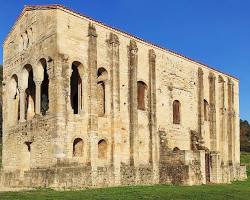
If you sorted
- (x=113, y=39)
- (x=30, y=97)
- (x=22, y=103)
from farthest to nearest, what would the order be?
(x=30, y=97) → (x=22, y=103) → (x=113, y=39)

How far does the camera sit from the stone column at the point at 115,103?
1056 inches

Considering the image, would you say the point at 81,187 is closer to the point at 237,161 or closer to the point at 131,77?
the point at 131,77

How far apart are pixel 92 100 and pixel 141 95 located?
18.4 feet

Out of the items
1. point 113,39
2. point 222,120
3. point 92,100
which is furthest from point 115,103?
point 222,120

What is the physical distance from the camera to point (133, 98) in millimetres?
28609

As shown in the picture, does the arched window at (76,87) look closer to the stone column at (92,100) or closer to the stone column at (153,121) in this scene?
the stone column at (92,100)

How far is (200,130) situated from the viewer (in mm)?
35438

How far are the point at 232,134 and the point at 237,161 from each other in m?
2.58

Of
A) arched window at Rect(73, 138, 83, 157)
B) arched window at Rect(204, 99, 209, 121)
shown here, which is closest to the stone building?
arched window at Rect(73, 138, 83, 157)

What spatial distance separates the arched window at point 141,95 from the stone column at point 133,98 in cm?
128

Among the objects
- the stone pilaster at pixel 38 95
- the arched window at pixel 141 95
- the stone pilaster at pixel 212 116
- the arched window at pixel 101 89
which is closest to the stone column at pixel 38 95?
the stone pilaster at pixel 38 95

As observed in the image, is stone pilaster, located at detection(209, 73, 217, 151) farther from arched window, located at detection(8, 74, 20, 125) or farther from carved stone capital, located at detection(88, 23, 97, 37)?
arched window, located at detection(8, 74, 20, 125)

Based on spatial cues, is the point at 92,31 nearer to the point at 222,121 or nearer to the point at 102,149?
the point at 102,149

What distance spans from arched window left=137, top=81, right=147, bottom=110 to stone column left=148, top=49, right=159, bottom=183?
369 millimetres
